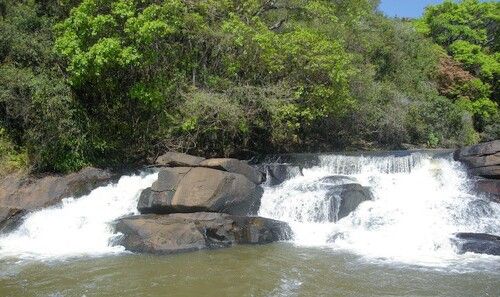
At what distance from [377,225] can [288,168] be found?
4.12m

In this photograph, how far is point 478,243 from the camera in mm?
10734

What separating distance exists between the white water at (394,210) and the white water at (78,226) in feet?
13.3

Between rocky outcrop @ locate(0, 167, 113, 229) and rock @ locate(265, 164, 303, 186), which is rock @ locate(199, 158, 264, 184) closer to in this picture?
rock @ locate(265, 164, 303, 186)

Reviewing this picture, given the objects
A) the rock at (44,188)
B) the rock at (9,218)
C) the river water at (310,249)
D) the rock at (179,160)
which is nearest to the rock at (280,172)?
the river water at (310,249)

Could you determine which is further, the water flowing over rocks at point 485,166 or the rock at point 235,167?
the rock at point 235,167

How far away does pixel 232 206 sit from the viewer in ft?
43.3

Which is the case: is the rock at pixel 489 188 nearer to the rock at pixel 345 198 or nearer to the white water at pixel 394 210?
the white water at pixel 394 210

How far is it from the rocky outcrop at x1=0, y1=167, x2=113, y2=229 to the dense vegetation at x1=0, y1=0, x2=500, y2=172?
A: 0.79m

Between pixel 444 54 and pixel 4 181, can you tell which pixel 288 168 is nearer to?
pixel 4 181

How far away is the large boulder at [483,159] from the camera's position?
14.0m

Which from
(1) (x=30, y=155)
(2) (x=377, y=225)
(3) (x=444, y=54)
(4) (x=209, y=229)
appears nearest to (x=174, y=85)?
(1) (x=30, y=155)

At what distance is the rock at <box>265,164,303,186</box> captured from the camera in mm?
15414

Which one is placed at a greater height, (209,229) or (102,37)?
(102,37)

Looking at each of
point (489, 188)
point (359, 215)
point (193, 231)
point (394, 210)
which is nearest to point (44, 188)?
point (193, 231)
